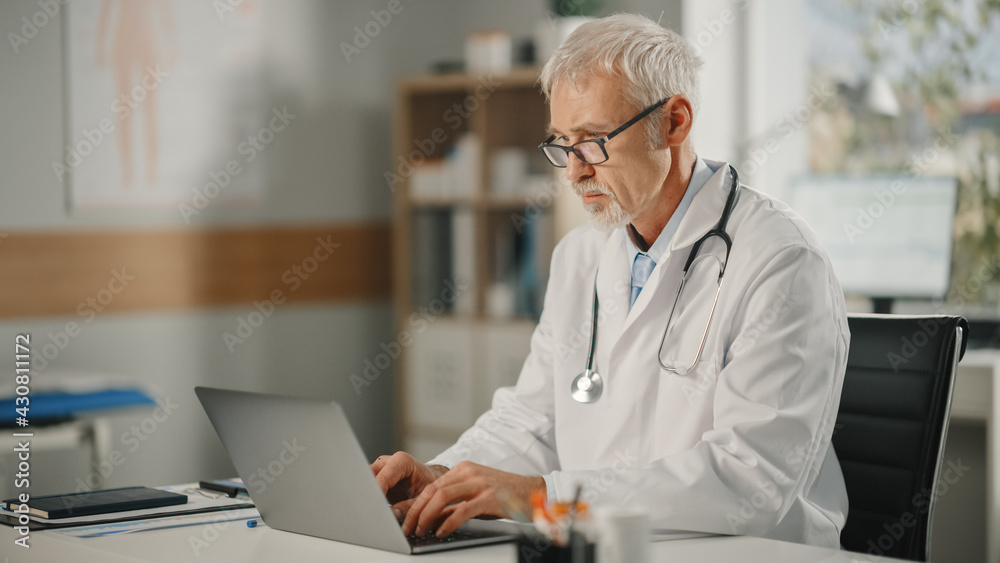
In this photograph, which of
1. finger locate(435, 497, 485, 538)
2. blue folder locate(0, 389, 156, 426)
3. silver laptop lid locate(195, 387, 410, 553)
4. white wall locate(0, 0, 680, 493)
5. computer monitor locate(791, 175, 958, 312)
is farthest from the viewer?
white wall locate(0, 0, 680, 493)

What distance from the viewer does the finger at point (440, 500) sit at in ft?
4.35

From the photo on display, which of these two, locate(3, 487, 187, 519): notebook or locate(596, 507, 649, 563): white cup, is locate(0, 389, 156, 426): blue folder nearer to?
locate(3, 487, 187, 519): notebook

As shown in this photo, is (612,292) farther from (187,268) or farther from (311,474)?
(187,268)

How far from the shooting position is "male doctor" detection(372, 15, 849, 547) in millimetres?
1401

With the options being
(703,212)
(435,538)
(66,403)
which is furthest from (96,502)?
(66,403)

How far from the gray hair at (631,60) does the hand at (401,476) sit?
65 centimetres

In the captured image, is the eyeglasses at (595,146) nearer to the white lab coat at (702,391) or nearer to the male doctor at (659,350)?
the male doctor at (659,350)

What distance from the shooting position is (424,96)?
13.0 ft

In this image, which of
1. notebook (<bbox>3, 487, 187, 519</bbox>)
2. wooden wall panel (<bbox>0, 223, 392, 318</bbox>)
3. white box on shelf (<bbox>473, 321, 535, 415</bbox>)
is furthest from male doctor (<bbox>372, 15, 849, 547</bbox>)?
wooden wall panel (<bbox>0, 223, 392, 318</bbox>)

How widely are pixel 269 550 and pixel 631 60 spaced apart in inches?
36.3

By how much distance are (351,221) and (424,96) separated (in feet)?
1.85

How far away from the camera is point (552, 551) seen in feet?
3.38

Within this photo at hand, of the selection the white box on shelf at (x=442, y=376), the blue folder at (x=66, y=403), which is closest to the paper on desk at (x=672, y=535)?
the blue folder at (x=66, y=403)

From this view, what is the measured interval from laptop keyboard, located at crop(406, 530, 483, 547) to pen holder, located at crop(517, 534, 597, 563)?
10.1 inches
